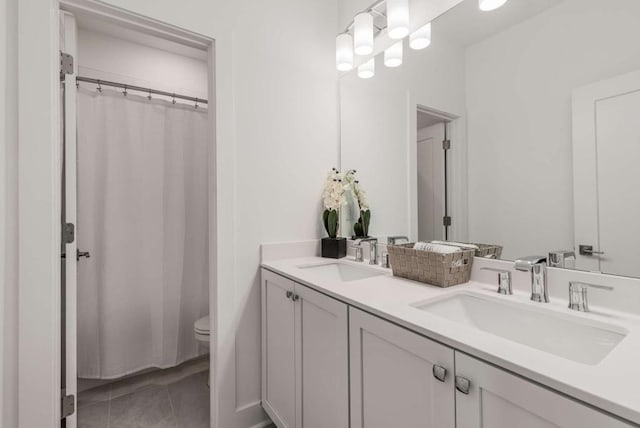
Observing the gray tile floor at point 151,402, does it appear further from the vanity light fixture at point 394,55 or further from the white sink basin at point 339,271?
the vanity light fixture at point 394,55

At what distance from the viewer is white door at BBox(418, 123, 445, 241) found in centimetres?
134

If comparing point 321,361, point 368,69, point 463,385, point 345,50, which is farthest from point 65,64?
point 463,385

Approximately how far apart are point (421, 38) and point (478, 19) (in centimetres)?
26

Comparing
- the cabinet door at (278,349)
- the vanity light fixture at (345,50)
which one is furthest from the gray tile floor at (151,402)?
the vanity light fixture at (345,50)

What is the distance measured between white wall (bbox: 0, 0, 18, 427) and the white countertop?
1.12m

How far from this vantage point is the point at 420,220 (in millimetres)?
1447

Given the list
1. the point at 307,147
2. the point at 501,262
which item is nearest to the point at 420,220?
the point at 501,262

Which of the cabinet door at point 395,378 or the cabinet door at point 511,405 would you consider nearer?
the cabinet door at point 511,405

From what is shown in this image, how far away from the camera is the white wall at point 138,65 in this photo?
2.07 metres

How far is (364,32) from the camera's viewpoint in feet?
5.09

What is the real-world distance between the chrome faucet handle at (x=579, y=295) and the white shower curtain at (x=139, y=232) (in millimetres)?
2153

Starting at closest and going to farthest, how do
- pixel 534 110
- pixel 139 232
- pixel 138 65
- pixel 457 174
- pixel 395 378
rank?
pixel 395 378 < pixel 534 110 < pixel 457 174 < pixel 139 232 < pixel 138 65

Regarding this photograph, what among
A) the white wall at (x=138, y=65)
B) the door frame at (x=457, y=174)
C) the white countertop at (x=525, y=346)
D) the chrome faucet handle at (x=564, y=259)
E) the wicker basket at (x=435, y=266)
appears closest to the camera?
the white countertop at (x=525, y=346)

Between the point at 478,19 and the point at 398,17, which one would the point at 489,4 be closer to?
the point at 478,19
